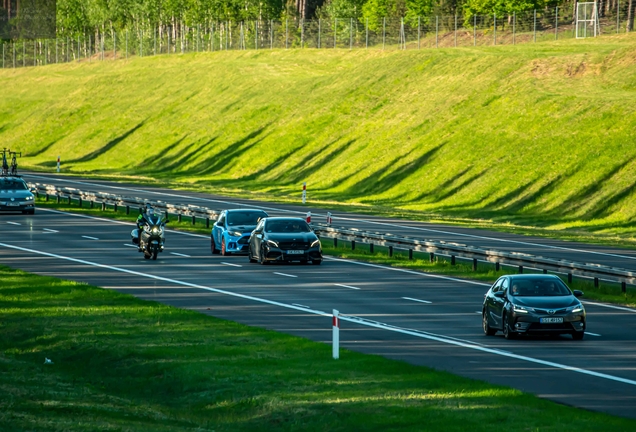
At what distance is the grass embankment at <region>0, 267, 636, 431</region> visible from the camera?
15.5 m

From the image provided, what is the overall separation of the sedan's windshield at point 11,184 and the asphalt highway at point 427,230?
9227 millimetres

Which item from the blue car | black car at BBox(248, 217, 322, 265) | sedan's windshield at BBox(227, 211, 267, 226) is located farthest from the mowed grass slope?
black car at BBox(248, 217, 322, 265)

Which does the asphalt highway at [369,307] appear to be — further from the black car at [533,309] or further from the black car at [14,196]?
the black car at [14,196]

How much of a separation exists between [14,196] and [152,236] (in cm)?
1961

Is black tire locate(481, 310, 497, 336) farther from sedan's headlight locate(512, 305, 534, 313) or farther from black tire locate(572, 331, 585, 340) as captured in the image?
black tire locate(572, 331, 585, 340)

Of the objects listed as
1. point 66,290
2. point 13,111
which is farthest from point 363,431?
point 13,111

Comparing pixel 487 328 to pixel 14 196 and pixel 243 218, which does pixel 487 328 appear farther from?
pixel 14 196

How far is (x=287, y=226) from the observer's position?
3747 centimetres

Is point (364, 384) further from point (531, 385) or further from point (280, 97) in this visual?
point (280, 97)

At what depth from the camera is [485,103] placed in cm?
7825

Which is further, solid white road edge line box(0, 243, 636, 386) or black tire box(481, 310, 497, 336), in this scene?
black tire box(481, 310, 497, 336)

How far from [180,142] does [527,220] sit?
50116 millimetres

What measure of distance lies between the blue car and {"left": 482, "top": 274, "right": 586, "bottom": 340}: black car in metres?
16.5

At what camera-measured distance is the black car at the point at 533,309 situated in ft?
74.8
